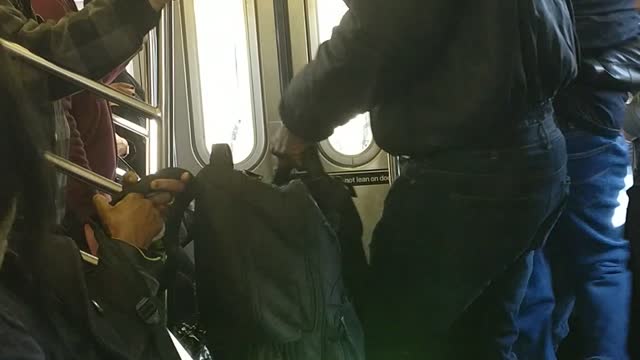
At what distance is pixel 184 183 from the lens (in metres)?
1.20

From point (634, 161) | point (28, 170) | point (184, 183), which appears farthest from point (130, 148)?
point (634, 161)

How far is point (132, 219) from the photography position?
113 cm

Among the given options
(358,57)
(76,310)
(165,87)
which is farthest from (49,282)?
(165,87)

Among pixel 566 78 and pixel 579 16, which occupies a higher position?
pixel 579 16

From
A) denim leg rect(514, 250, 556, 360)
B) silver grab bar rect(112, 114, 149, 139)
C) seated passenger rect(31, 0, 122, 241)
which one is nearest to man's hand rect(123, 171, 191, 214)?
seated passenger rect(31, 0, 122, 241)

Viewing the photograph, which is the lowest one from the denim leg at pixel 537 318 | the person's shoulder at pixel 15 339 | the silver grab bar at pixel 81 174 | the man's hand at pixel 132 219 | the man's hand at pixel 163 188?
the denim leg at pixel 537 318

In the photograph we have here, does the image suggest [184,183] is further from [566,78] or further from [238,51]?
[238,51]

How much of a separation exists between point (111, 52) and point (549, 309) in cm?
106

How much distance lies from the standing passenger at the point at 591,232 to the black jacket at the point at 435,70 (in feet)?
0.87

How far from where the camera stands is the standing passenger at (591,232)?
1370 millimetres

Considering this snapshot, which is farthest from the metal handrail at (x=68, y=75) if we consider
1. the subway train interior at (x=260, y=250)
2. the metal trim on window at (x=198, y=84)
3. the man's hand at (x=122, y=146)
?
the metal trim on window at (x=198, y=84)

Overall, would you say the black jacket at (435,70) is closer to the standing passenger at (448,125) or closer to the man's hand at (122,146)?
the standing passenger at (448,125)

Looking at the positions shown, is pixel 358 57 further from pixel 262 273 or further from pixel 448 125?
pixel 262 273

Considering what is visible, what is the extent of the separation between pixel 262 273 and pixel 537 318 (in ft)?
2.15
